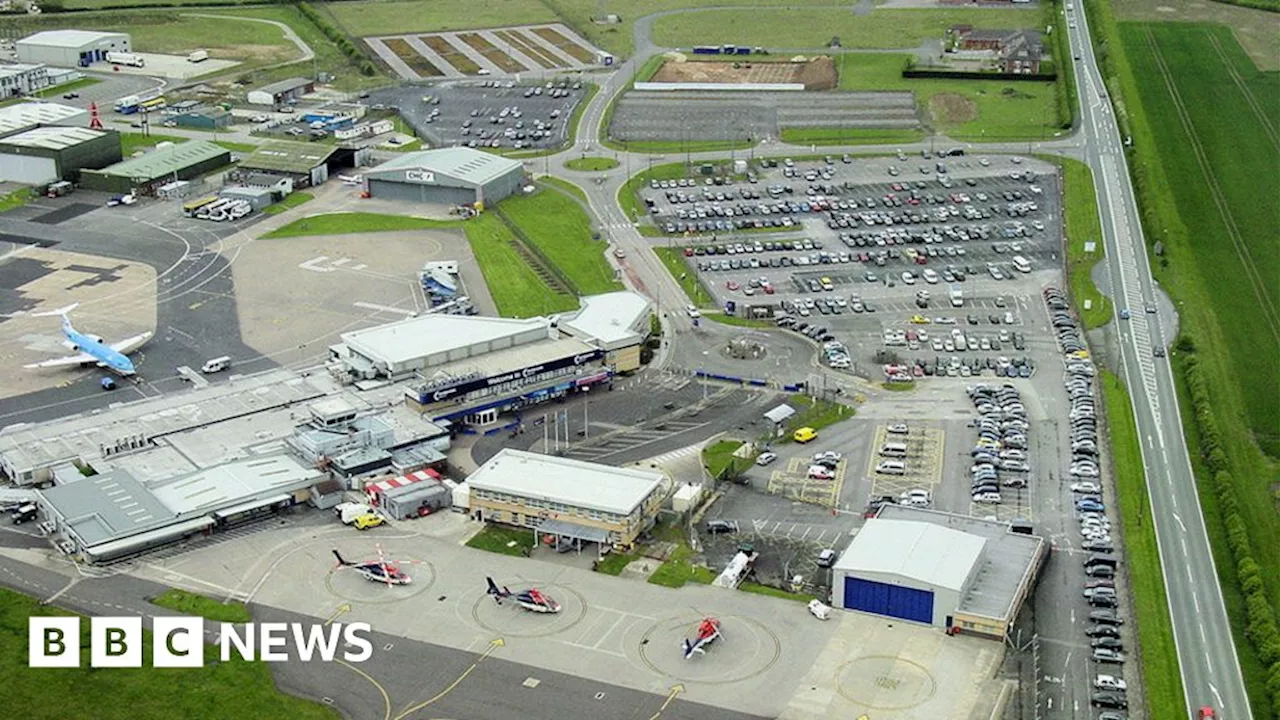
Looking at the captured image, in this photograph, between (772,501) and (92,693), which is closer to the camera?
(92,693)

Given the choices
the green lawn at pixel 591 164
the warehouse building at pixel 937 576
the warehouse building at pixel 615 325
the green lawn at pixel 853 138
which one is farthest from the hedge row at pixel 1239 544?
the green lawn at pixel 591 164

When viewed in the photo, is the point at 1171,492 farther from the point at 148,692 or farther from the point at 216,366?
the point at 216,366

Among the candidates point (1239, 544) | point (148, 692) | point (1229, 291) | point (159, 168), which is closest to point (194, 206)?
point (159, 168)

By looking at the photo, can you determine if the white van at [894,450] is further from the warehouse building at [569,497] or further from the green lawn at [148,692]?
the green lawn at [148,692]

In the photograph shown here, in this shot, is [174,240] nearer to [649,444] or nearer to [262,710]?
[649,444]

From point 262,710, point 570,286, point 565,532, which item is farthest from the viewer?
point 570,286

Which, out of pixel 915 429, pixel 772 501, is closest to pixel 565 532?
pixel 772 501
